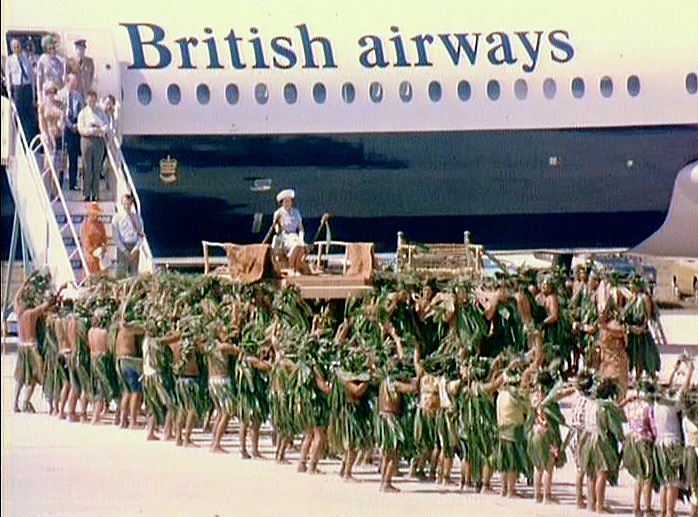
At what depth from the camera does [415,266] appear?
24.2 meters

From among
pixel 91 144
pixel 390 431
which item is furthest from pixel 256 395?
pixel 91 144

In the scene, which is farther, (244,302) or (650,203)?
(650,203)

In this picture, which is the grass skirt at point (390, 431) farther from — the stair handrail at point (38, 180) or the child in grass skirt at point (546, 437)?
the stair handrail at point (38, 180)

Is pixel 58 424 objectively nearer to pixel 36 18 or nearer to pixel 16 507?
pixel 16 507

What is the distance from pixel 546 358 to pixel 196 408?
8.96 feet

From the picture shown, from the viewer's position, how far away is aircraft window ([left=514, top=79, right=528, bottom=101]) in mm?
26109

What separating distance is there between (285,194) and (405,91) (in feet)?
6.04

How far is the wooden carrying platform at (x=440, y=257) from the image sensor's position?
79.0 ft

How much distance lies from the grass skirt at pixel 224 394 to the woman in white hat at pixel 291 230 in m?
2.76

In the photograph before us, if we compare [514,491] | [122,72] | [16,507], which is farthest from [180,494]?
[122,72]

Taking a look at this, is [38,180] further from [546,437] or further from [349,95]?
[546,437]

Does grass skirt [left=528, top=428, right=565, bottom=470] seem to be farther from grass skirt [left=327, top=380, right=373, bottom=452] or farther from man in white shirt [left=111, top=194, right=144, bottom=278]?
man in white shirt [left=111, top=194, right=144, bottom=278]

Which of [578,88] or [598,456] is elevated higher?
[578,88]

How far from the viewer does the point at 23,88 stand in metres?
23.9
